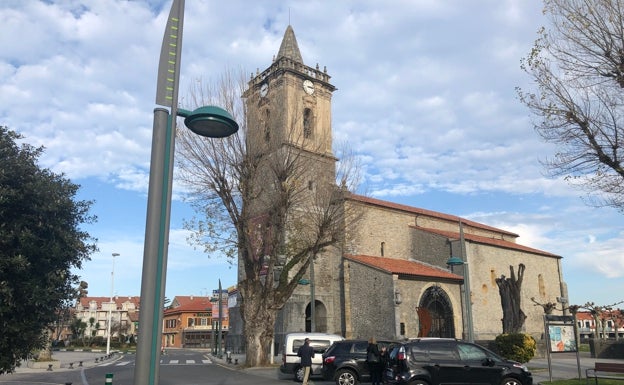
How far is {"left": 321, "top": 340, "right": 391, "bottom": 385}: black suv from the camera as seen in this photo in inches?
606

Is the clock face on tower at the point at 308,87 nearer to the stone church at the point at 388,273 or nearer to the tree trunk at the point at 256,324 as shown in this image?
the stone church at the point at 388,273

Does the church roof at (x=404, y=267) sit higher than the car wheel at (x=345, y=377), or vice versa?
the church roof at (x=404, y=267)

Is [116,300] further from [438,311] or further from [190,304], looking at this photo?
[438,311]

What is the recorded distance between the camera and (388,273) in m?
30.2

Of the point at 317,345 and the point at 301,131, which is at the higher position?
the point at 301,131

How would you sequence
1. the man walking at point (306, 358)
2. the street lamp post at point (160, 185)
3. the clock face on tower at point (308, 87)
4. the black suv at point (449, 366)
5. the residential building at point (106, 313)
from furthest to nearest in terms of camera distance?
the residential building at point (106, 313) → the clock face on tower at point (308, 87) → the man walking at point (306, 358) → the black suv at point (449, 366) → the street lamp post at point (160, 185)

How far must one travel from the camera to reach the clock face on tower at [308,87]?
36.8 metres

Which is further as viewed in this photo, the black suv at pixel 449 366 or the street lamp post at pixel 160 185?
the black suv at pixel 449 366

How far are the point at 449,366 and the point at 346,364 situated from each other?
417 cm

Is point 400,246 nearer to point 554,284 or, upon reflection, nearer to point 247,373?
point 554,284

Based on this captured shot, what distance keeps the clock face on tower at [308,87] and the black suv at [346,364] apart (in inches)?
957

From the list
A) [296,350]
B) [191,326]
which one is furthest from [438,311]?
[191,326]

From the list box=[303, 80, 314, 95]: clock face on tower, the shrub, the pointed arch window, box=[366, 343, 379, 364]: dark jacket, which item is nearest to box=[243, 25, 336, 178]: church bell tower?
box=[303, 80, 314, 95]: clock face on tower

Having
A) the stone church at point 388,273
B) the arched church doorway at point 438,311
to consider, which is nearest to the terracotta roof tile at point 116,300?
the stone church at point 388,273
